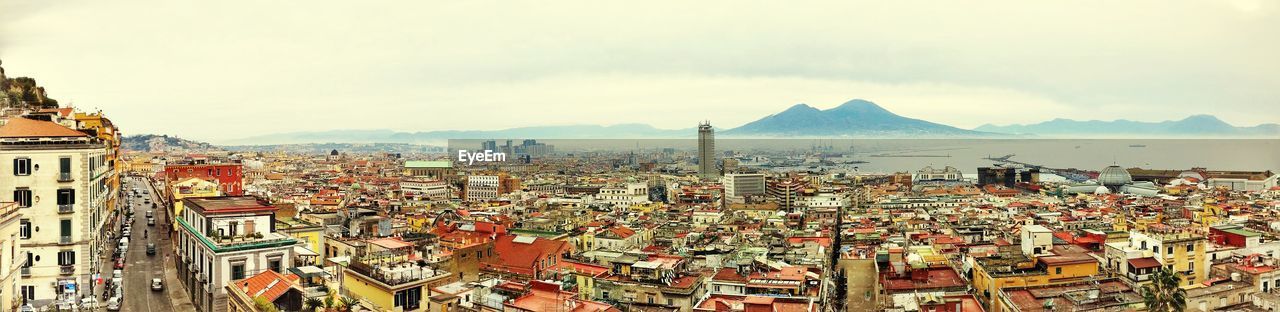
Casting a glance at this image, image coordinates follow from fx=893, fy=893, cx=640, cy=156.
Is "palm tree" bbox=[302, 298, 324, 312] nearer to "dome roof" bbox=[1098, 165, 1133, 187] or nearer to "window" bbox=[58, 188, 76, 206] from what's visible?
"window" bbox=[58, 188, 76, 206]

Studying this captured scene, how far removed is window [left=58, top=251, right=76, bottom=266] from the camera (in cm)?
1619

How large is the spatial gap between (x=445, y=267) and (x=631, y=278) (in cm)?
395

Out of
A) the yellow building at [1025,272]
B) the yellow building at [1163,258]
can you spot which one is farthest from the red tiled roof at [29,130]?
the yellow building at [1163,258]

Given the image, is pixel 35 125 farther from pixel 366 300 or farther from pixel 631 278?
pixel 631 278

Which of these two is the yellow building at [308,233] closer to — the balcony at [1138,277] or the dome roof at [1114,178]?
the balcony at [1138,277]

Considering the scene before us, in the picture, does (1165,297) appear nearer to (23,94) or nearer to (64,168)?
(64,168)

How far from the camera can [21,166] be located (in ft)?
50.9

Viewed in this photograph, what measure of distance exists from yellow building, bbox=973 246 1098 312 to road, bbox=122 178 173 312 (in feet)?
55.5

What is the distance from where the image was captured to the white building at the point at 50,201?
15.5 meters

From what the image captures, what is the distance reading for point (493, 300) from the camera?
15109 millimetres

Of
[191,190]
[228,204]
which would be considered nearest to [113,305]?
[228,204]

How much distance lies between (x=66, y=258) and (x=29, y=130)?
2.42 metres

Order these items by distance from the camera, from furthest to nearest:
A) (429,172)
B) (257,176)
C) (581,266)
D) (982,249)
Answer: (429,172) → (257,176) → (982,249) → (581,266)

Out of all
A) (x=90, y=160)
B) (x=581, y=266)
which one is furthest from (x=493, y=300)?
(x=90, y=160)
